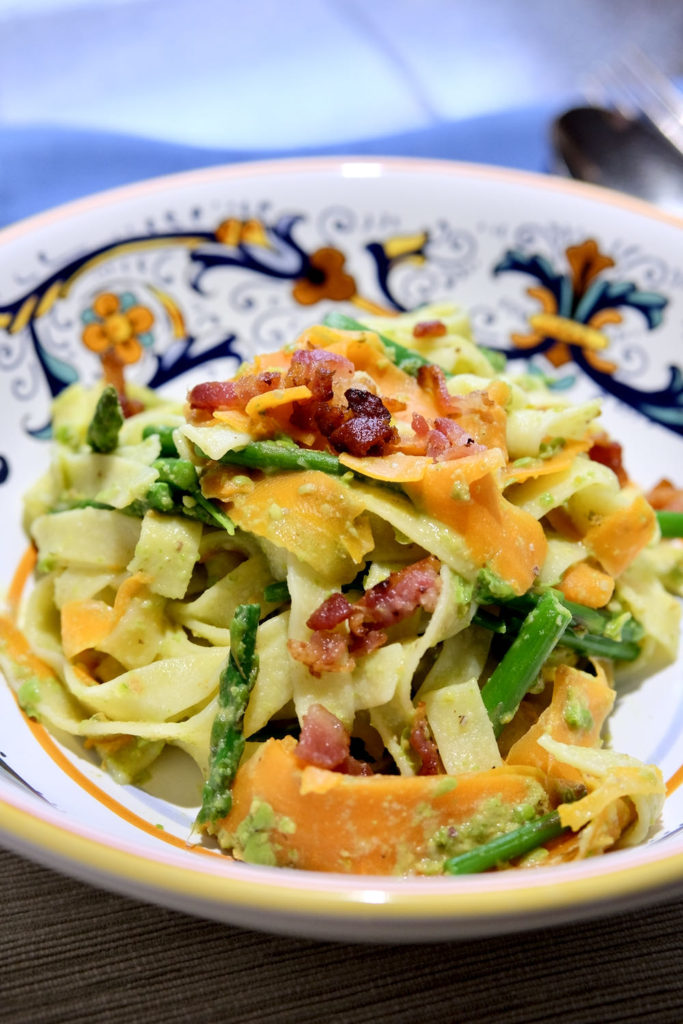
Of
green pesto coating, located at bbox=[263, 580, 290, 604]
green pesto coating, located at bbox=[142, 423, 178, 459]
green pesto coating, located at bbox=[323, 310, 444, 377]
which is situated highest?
green pesto coating, located at bbox=[142, 423, 178, 459]

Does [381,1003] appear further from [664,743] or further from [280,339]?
[280,339]

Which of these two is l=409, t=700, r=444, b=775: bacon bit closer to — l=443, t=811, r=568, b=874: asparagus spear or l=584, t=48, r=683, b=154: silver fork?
l=443, t=811, r=568, b=874: asparagus spear

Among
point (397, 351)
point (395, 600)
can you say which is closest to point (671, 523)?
point (397, 351)

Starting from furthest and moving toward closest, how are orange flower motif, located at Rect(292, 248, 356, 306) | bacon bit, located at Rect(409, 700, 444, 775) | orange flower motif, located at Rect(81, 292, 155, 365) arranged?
orange flower motif, located at Rect(292, 248, 356, 306)
orange flower motif, located at Rect(81, 292, 155, 365)
bacon bit, located at Rect(409, 700, 444, 775)

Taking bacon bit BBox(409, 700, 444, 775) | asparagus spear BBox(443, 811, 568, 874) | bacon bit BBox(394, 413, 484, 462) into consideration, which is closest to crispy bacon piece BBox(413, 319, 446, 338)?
bacon bit BBox(394, 413, 484, 462)

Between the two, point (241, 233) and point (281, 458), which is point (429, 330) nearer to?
point (281, 458)

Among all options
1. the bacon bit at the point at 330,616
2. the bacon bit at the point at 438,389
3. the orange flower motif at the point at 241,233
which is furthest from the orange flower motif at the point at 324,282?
the bacon bit at the point at 330,616
